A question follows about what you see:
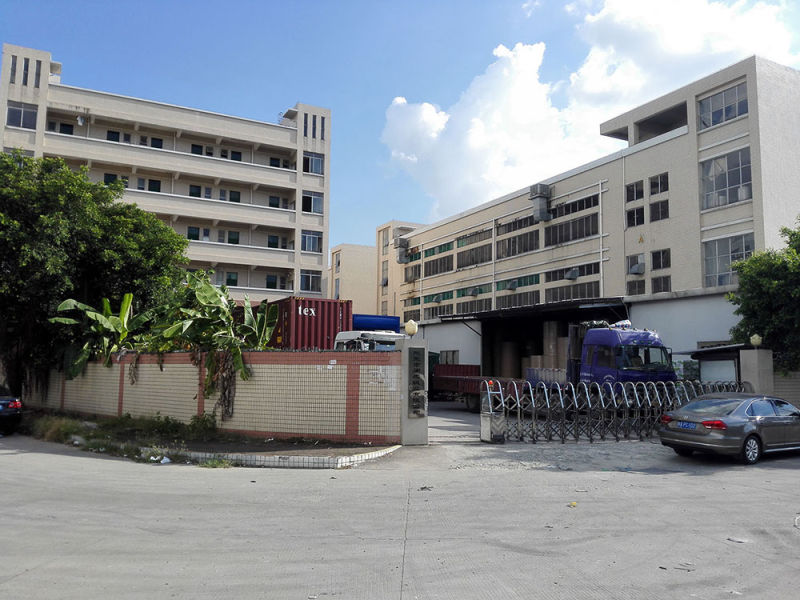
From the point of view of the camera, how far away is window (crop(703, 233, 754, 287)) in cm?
3059

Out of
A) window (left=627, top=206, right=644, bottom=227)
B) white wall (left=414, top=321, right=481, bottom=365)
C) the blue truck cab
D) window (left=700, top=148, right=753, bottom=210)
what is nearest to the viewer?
the blue truck cab

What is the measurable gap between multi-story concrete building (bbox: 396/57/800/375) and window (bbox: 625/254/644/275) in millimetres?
72

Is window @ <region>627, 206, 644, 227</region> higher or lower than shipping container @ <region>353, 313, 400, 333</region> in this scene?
higher

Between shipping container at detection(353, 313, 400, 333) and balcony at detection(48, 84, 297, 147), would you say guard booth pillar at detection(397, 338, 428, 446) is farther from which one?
balcony at detection(48, 84, 297, 147)

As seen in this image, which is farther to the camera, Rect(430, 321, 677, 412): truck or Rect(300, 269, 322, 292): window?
Rect(300, 269, 322, 292): window

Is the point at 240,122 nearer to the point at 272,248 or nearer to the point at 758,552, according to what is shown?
the point at 272,248

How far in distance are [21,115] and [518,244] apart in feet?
115

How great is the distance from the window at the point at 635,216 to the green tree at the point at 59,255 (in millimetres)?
26494

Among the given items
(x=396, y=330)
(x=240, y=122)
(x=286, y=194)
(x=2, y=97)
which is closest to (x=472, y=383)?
(x=396, y=330)

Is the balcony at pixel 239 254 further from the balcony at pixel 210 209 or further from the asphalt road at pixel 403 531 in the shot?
the asphalt road at pixel 403 531

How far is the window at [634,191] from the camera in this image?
119 feet

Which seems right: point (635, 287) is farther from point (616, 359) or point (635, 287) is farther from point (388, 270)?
point (388, 270)

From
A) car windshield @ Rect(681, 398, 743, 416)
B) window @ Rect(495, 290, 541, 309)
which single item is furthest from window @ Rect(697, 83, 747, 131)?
car windshield @ Rect(681, 398, 743, 416)

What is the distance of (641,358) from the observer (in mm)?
20000
